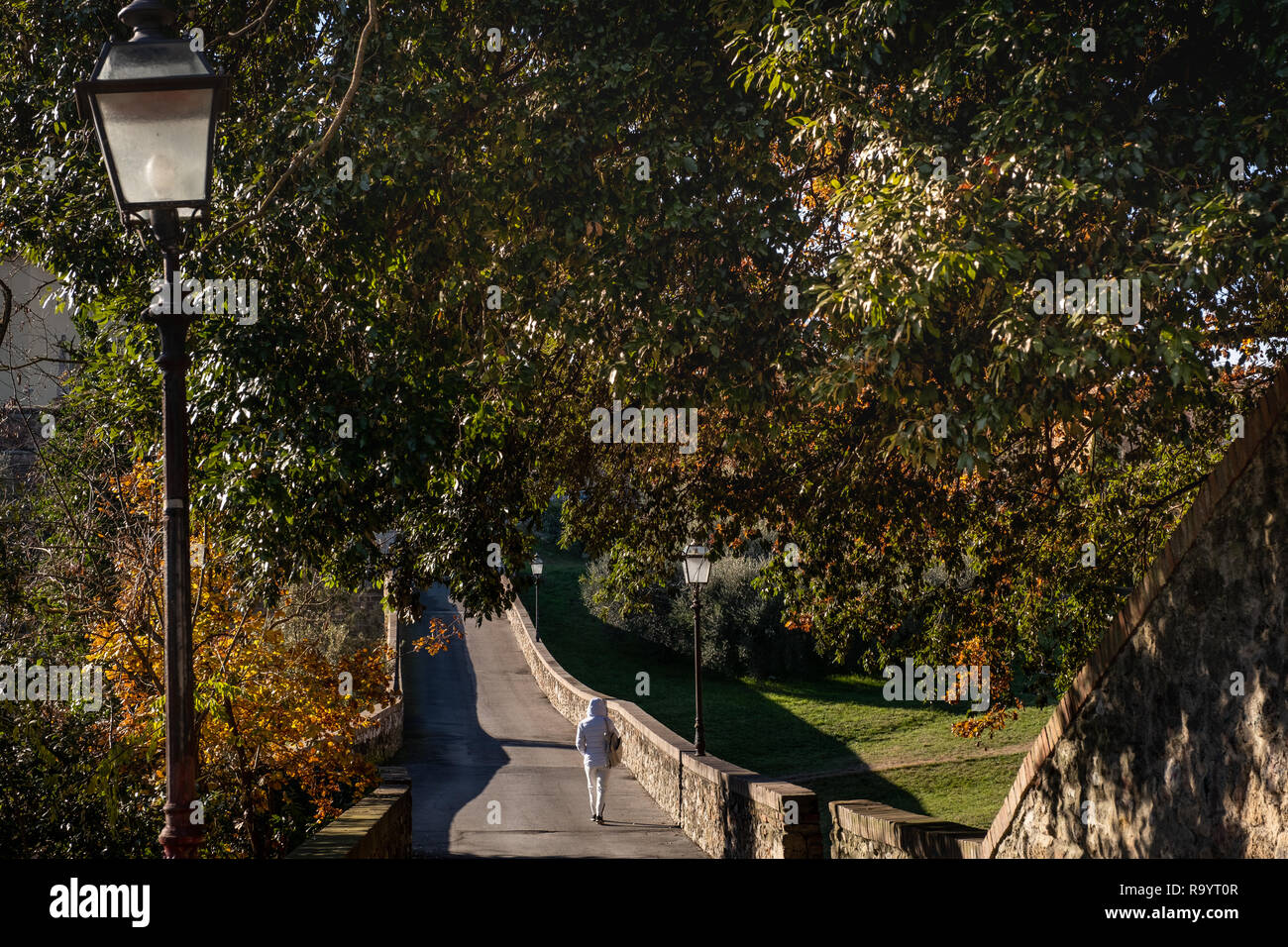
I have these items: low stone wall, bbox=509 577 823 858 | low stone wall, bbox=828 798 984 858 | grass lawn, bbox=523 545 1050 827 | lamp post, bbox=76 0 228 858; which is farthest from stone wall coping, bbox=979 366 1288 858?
grass lawn, bbox=523 545 1050 827

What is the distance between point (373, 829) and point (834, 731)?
20.7m

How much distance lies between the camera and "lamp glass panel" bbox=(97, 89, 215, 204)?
167 inches

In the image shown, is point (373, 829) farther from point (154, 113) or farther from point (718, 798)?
point (718, 798)

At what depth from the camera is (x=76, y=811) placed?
10.3 meters

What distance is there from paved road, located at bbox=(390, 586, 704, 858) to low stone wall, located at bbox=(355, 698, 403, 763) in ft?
1.17

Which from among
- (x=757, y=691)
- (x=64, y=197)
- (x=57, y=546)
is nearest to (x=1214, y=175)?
(x=64, y=197)

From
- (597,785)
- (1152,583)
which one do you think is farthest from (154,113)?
(597,785)

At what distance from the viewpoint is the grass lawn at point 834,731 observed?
21578 mm

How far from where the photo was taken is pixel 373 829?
806 cm

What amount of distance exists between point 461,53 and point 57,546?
8.51m

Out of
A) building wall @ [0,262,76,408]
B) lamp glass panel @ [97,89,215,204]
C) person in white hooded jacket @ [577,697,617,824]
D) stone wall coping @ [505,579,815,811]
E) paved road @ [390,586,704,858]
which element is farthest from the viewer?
person in white hooded jacket @ [577,697,617,824]

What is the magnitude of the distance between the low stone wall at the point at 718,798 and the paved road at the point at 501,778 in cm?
35

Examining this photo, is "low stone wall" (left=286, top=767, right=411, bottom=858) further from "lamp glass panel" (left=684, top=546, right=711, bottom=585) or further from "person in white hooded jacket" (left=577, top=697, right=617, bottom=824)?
"lamp glass panel" (left=684, top=546, right=711, bottom=585)

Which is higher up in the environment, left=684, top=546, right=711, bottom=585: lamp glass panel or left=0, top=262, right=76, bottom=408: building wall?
left=0, top=262, right=76, bottom=408: building wall
